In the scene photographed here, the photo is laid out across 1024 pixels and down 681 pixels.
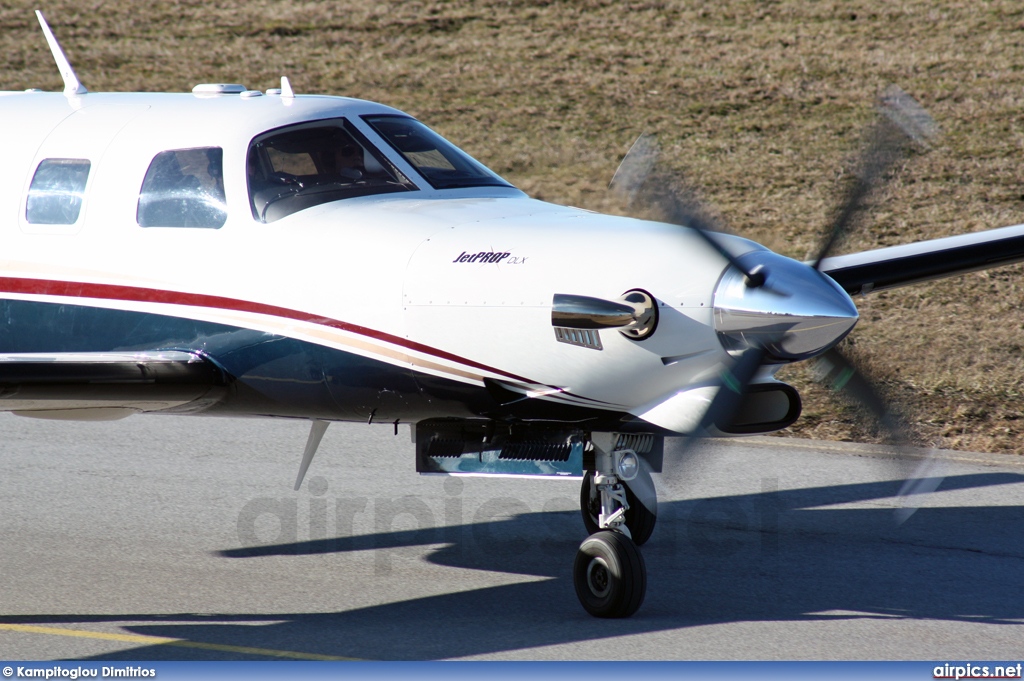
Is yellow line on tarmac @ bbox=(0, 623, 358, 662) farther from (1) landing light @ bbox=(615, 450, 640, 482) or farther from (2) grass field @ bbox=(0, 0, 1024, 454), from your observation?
(2) grass field @ bbox=(0, 0, 1024, 454)

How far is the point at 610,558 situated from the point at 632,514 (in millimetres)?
1824

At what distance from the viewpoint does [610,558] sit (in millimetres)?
6309

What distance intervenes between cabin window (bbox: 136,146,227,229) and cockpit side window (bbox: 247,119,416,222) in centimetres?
22

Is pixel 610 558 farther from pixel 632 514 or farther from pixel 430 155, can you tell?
pixel 430 155

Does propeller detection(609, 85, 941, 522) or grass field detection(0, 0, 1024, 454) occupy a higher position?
grass field detection(0, 0, 1024, 454)

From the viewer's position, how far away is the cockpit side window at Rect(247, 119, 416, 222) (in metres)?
6.69

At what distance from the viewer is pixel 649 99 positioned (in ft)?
74.7

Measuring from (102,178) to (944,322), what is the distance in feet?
33.7

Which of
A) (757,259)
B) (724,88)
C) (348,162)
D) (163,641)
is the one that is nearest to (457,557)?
(163,641)

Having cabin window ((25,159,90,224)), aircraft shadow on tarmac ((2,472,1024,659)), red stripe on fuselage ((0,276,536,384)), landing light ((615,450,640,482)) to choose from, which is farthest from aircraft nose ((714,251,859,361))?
cabin window ((25,159,90,224))

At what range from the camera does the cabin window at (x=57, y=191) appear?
7.18 metres

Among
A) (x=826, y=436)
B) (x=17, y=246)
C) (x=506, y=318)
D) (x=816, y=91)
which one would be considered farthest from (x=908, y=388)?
(x=816, y=91)

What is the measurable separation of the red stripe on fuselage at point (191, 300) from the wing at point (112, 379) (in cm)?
31

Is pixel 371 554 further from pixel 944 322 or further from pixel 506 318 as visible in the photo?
pixel 944 322
